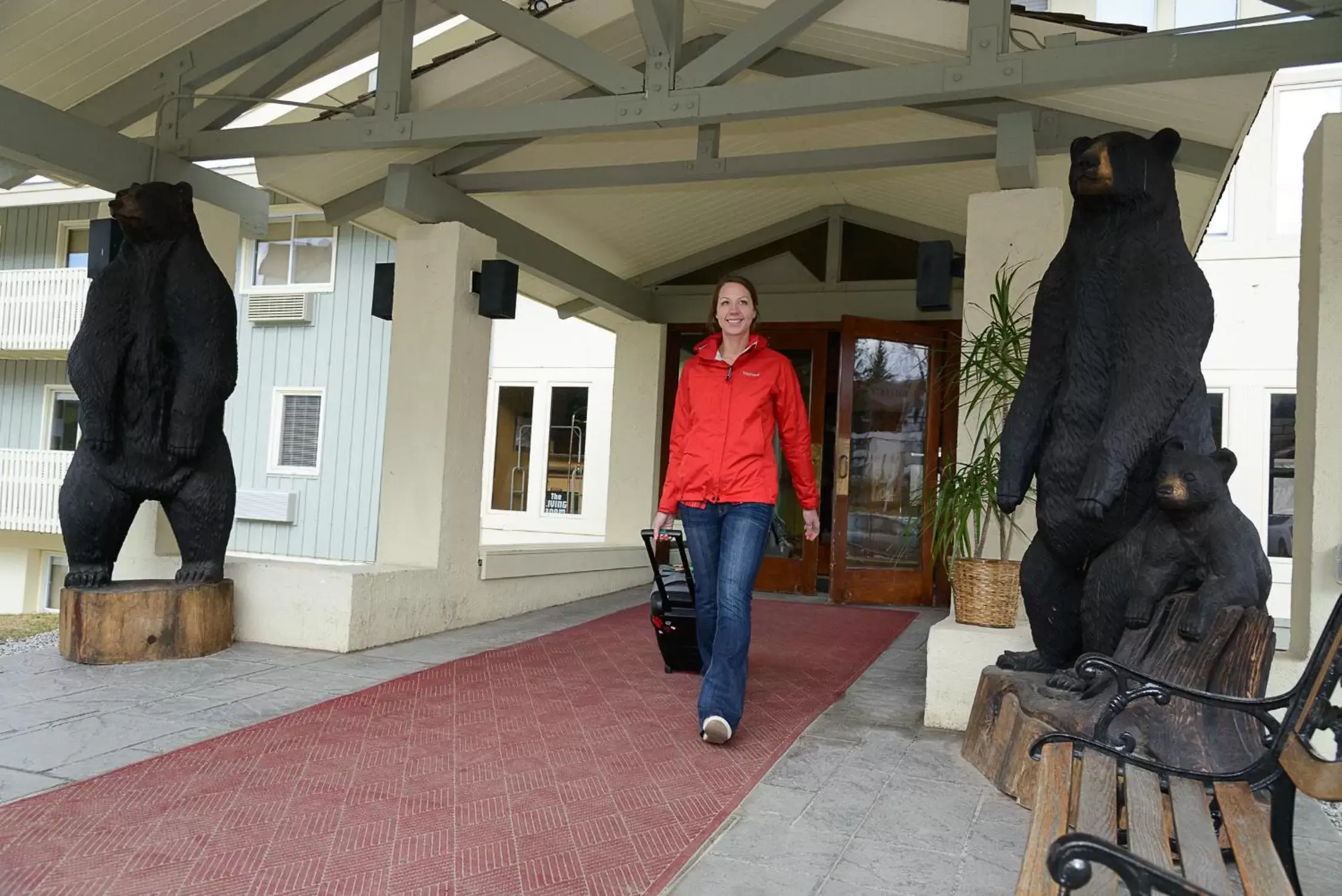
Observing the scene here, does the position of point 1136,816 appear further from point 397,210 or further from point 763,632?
point 397,210

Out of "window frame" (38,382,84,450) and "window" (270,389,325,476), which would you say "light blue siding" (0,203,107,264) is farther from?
"window" (270,389,325,476)

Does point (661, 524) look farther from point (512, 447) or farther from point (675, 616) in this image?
point (512, 447)

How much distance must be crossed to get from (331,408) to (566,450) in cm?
330

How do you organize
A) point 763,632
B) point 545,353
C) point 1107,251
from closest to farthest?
point 1107,251 → point 763,632 → point 545,353

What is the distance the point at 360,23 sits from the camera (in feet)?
14.8

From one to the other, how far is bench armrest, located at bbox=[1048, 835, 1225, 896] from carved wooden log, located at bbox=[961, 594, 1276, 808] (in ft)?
4.12

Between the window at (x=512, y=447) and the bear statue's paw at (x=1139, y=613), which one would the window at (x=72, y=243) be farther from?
the bear statue's paw at (x=1139, y=613)

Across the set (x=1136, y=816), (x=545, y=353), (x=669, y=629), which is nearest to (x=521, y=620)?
(x=669, y=629)

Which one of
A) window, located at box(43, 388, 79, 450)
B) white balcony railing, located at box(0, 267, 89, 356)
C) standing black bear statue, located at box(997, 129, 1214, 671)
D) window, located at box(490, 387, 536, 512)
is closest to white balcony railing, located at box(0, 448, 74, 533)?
window, located at box(43, 388, 79, 450)

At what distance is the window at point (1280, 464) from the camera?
9492mm

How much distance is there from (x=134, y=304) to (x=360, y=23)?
5.48 feet

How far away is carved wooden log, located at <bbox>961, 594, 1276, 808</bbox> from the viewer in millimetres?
2240

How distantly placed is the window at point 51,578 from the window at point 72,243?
3737mm

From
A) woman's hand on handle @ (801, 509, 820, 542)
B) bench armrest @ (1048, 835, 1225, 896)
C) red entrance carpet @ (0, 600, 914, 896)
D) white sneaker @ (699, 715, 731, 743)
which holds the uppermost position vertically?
woman's hand on handle @ (801, 509, 820, 542)
